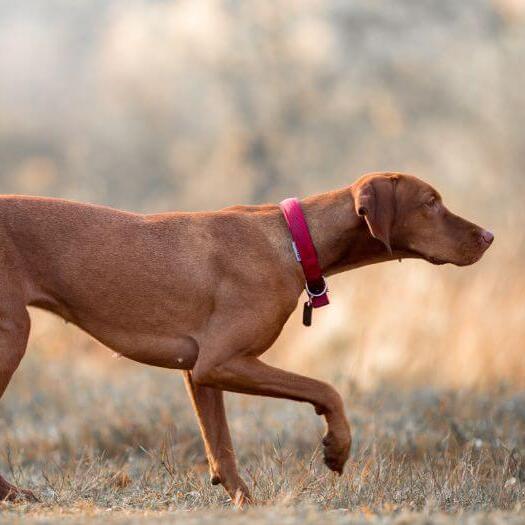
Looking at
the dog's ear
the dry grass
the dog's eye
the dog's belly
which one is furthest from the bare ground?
the dog's eye

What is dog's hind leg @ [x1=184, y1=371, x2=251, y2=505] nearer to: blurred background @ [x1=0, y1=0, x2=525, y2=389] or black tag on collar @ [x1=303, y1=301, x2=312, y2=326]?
black tag on collar @ [x1=303, y1=301, x2=312, y2=326]

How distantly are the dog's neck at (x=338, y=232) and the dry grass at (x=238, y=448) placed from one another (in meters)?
1.06

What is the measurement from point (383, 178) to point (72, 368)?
5.39m

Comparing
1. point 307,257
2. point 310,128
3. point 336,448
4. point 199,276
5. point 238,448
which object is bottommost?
point 238,448

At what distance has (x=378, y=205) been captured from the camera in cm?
588

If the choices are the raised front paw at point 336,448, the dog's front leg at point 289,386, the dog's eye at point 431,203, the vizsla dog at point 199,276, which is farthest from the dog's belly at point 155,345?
the dog's eye at point 431,203

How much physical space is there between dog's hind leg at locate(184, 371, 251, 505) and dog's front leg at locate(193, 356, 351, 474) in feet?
1.29

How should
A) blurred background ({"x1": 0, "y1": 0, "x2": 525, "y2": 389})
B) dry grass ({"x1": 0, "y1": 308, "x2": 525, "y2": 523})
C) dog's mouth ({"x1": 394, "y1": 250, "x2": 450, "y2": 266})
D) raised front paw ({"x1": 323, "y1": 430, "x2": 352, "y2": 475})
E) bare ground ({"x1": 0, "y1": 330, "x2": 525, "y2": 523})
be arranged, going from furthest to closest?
1. blurred background ({"x1": 0, "y1": 0, "x2": 525, "y2": 389})
2. dog's mouth ({"x1": 394, "y1": 250, "x2": 450, "y2": 266})
3. raised front paw ({"x1": 323, "y1": 430, "x2": 352, "y2": 475})
4. dry grass ({"x1": 0, "y1": 308, "x2": 525, "y2": 523})
5. bare ground ({"x1": 0, "y1": 330, "x2": 525, "y2": 523})

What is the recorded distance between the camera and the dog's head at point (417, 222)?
19.4ft

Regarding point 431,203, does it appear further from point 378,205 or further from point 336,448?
point 336,448

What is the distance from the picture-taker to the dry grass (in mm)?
5520

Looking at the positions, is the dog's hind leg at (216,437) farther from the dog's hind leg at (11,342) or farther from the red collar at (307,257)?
the dog's hind leg at (11,342)

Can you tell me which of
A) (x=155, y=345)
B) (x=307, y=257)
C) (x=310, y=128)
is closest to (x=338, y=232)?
(x=307, y=257)

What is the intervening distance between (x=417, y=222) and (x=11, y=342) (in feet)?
6.99
